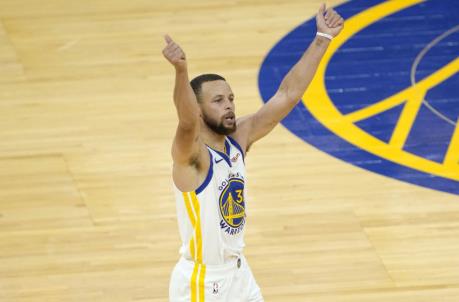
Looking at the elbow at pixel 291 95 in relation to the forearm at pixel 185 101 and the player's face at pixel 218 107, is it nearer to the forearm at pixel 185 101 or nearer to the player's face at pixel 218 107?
the player's face at pixel 218 107

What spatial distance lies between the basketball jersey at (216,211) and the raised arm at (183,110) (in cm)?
24

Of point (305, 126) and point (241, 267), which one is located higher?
point (241, 267)

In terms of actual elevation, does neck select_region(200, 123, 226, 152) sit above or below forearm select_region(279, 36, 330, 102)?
below

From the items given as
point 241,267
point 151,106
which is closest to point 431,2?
point 151,106

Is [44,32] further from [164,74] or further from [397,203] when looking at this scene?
[397,203]

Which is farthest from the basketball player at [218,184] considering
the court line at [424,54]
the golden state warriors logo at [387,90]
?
the court line at [424,54]

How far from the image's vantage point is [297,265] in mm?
8781

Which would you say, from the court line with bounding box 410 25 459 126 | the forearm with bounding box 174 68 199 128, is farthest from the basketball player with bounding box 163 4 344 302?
the court line with bounding box 410 25 459 126

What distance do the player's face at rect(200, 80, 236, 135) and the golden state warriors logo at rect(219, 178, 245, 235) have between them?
31 cm

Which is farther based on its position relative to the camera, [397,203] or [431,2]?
[431,2]

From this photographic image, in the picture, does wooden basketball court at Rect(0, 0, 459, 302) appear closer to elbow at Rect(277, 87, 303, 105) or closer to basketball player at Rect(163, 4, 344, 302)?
basketball player at Rect(163, 4, 344, 302)

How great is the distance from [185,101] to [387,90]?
230 inches

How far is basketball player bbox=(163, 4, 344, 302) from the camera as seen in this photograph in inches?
255

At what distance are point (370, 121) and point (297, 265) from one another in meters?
Answer: 2.52
